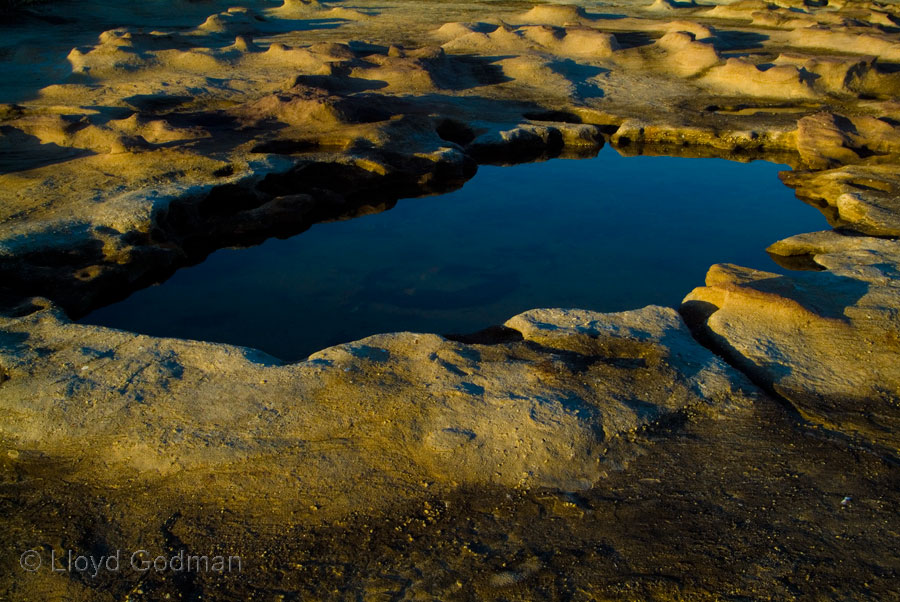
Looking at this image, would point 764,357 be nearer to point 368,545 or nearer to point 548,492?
point 548,492

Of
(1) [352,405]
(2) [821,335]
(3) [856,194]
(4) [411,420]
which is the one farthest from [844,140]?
(1) [352,405]

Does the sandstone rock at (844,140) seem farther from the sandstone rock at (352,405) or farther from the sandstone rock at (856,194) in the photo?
the sandstone rock at (352,405)

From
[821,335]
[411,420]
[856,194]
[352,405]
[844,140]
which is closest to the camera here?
[411,420]

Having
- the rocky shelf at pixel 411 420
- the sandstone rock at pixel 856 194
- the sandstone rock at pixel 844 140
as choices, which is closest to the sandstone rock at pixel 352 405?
the rocky shelf at pixel 411 420

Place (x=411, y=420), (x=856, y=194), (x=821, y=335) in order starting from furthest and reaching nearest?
(x=856, y=194) → (x=821, y=335) → (x=411, y=420)

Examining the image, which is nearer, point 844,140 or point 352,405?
point 352,405

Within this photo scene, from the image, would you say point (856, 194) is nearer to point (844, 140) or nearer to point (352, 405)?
point (844, 140)

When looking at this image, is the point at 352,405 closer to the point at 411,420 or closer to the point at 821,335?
the point at 411,420

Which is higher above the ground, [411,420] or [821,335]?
[821,335]

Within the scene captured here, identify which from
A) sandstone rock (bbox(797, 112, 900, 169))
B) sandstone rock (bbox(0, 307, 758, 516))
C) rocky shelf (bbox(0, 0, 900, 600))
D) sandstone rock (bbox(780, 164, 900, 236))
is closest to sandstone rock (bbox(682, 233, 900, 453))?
rocky shelf (bbox(0, 0, 900, 600))

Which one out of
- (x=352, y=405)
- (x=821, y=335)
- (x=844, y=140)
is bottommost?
(x=352, y=405)

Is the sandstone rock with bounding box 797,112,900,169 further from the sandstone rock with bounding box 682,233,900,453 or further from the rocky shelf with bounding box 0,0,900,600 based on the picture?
the sandstone rock with bounding box 682,233,900,453

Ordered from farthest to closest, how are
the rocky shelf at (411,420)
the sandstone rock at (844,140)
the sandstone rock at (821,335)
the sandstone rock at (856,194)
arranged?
the sandstone rock at (844,140)
the sandstone rock at (856,194)
the sandstone rock at (821,335)
the rocky shelf at (411,420)

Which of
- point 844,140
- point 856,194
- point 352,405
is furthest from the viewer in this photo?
point 844,140
